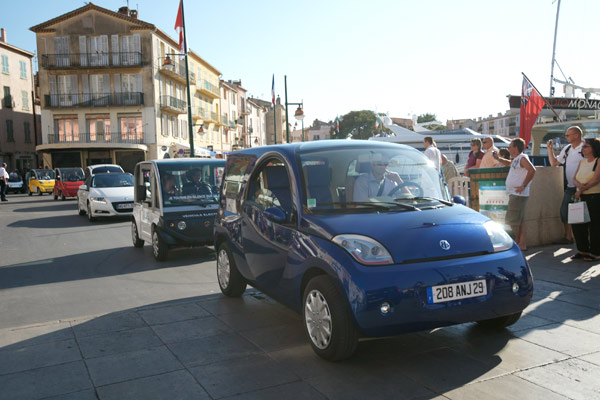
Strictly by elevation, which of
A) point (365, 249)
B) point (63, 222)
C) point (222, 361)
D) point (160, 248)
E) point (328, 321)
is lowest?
point (63, 222)

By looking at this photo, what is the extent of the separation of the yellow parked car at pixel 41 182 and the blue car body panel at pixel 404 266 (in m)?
34.5

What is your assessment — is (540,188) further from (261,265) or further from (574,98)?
(574,98)

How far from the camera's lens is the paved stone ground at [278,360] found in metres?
3.58

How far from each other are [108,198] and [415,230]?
1365cm

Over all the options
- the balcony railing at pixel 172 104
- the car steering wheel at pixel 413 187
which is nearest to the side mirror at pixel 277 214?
the car steering wheel at pixel 413 187

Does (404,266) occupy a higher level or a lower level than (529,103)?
lower

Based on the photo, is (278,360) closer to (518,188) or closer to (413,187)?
(413,187)

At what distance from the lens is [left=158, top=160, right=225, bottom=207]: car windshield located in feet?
31.1

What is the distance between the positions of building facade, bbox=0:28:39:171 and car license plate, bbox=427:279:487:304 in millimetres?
55963

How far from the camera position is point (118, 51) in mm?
47500

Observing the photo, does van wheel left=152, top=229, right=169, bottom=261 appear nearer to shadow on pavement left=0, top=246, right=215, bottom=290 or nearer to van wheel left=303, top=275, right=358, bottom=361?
shadow on pavement left=0, top=246, right=215, bottom=290

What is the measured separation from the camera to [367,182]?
471 cm

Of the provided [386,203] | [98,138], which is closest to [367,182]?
[386,203]

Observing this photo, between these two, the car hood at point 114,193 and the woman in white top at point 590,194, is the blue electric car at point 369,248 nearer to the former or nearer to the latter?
the woman in white top at point 590,194
